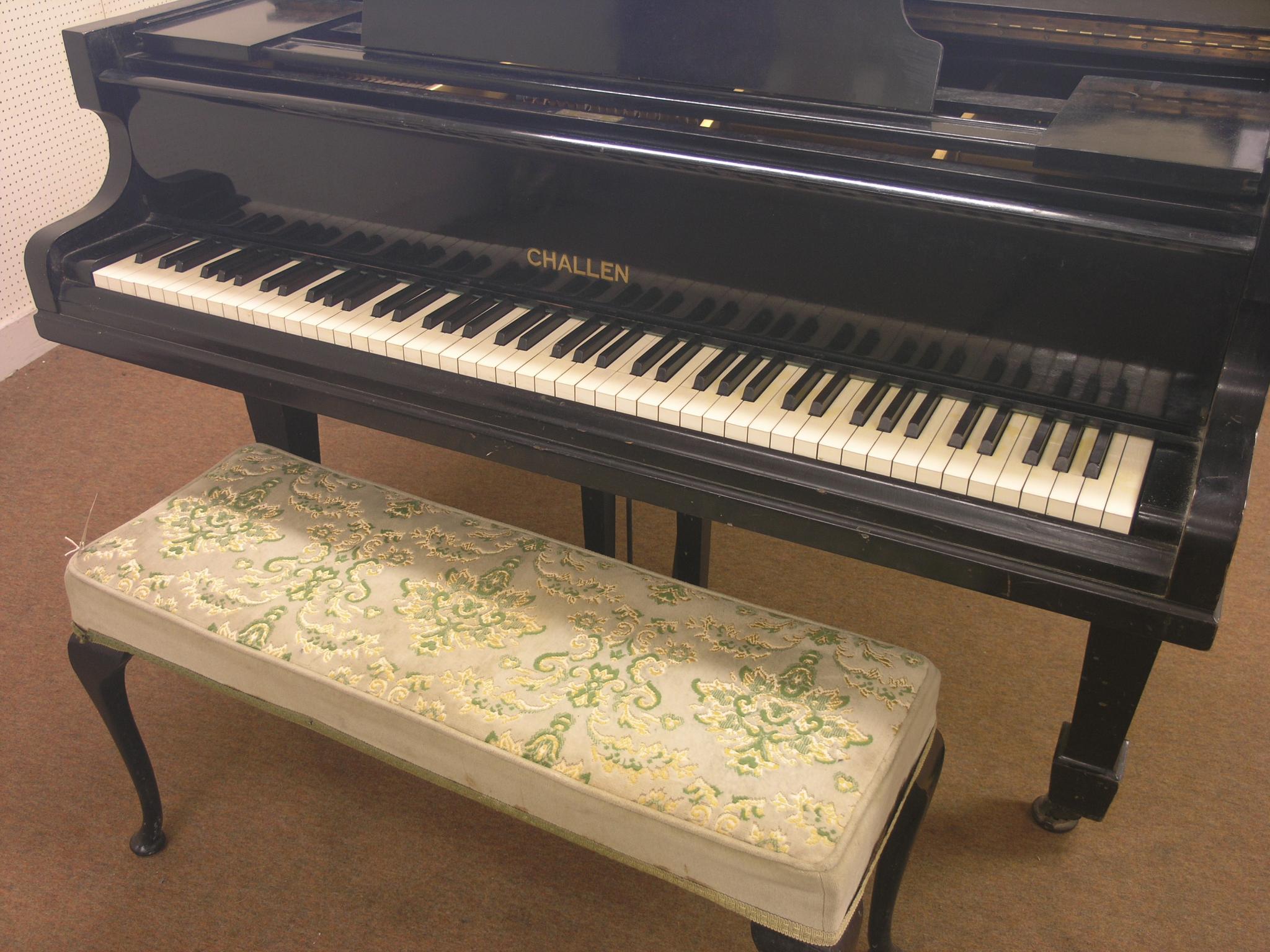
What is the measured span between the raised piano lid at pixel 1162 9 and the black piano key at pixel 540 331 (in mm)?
833

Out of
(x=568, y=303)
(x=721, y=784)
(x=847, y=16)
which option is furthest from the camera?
(x=568, y=303)

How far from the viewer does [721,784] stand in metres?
1.33

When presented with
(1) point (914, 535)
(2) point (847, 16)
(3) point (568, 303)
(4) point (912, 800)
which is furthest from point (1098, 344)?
(3) point (568, 303)

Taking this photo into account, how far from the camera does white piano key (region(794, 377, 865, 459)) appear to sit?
4.98 feet

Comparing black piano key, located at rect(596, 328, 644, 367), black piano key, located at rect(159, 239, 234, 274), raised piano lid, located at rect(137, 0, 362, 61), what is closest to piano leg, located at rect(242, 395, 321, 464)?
black piano key, located at rect(159, 239, 234, 274)

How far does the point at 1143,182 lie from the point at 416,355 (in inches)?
43.4

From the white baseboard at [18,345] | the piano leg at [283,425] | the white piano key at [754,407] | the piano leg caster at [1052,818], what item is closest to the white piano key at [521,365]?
the white piano key at [754,407]

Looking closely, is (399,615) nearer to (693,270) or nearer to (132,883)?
(693,270)

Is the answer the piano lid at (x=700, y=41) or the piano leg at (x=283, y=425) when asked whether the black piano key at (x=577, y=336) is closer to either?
the piano lid at (x=700, y=41)

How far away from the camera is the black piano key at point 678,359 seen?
166 centimetres

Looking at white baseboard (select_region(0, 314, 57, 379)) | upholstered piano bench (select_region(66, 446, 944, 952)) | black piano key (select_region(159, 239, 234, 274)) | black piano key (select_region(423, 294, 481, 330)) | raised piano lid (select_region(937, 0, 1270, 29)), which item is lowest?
white baseboard (select_region(0, 314, 57, 379))

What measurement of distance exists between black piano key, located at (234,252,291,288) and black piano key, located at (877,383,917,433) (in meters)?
1.18

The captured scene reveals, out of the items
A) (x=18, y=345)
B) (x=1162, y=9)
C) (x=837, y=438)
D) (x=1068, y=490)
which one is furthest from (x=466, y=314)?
(x=18, y=345)

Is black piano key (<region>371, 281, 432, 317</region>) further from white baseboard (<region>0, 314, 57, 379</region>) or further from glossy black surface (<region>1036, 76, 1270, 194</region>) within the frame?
white baseboard (<region>0, 314, 57, 379</region>)
